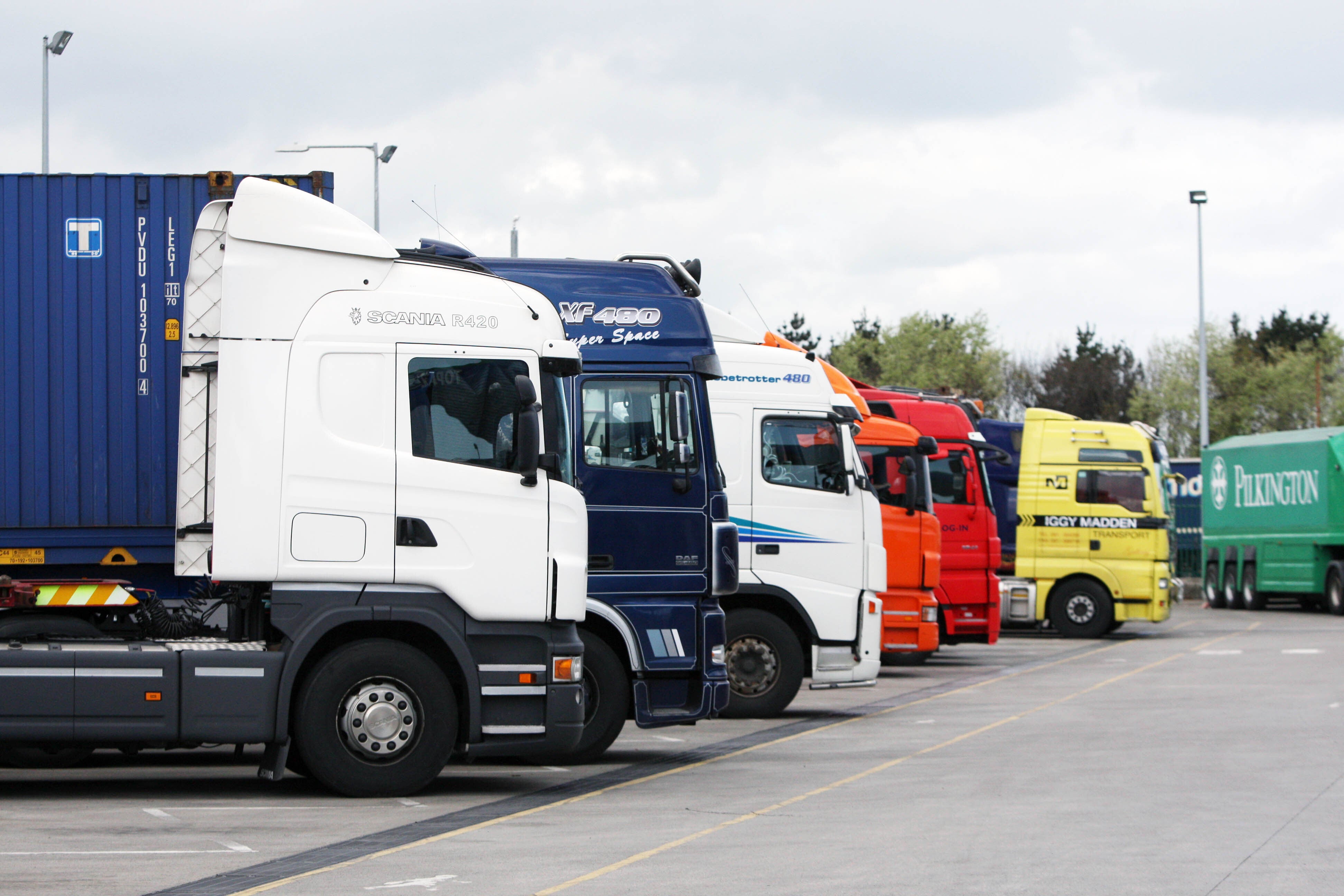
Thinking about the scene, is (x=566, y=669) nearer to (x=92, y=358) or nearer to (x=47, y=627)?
(x=47, y=627)

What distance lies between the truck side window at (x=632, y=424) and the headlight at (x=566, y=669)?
215cm

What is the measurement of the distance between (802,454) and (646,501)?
10.8 ft

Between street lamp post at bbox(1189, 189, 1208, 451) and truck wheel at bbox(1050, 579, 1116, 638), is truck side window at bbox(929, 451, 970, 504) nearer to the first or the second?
truck wheel at bbox(1050, 579, 1116, 638)

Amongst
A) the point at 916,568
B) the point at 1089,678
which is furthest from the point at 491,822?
the point at 1089,678

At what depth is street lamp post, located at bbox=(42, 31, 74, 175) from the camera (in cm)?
3064

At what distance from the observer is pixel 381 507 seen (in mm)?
9734

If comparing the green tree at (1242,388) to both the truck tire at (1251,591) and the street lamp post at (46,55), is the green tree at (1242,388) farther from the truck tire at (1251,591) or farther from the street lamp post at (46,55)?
the street lamp post at (46,55)

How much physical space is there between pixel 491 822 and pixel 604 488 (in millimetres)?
3292

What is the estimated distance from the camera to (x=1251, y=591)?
3784cm

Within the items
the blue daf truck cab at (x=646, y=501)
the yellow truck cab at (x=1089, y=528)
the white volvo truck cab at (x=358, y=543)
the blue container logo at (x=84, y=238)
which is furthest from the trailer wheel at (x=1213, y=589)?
the blue container logo at (x=84, y=238)

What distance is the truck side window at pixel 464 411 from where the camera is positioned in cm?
984

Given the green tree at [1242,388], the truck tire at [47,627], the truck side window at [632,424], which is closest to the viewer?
the truck tire at [47,627]

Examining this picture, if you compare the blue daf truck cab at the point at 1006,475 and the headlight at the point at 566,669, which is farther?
the blue daf truck cab at the point at 1006,475

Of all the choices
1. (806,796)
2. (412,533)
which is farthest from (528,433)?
(806,796)
